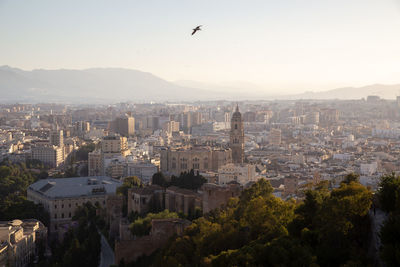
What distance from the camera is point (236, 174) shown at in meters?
22.1

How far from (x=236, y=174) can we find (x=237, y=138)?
4650mm

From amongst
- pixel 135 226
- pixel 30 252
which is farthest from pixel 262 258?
pixel 30 252

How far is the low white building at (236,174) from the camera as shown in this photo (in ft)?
70.9

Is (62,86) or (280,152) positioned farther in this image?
(62,86)

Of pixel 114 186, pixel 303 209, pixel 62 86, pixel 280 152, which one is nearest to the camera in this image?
pixel 303 209

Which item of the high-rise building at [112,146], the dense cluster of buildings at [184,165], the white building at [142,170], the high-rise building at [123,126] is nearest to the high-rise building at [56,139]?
the dense cluster of buildings at [184,165]

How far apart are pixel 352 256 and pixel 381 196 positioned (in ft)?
4.27

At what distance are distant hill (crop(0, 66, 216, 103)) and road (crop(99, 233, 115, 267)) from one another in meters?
139

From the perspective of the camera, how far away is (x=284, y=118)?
252ft

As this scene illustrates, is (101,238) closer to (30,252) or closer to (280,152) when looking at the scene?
→ (30,252)

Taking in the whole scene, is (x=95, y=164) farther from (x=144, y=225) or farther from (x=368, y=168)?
(x=144, y=225)

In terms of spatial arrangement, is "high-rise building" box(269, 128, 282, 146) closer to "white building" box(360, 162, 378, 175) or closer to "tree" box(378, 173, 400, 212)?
"white building" box(360, 162, 378, 175)

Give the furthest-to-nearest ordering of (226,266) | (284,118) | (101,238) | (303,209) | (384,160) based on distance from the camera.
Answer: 1. (284,118)
2. (384,160)
3. (101,238)
4. (303,209)
5. (226,266)

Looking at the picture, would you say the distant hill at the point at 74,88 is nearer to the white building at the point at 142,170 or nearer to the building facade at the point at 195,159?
the white building at the point at 142,170
